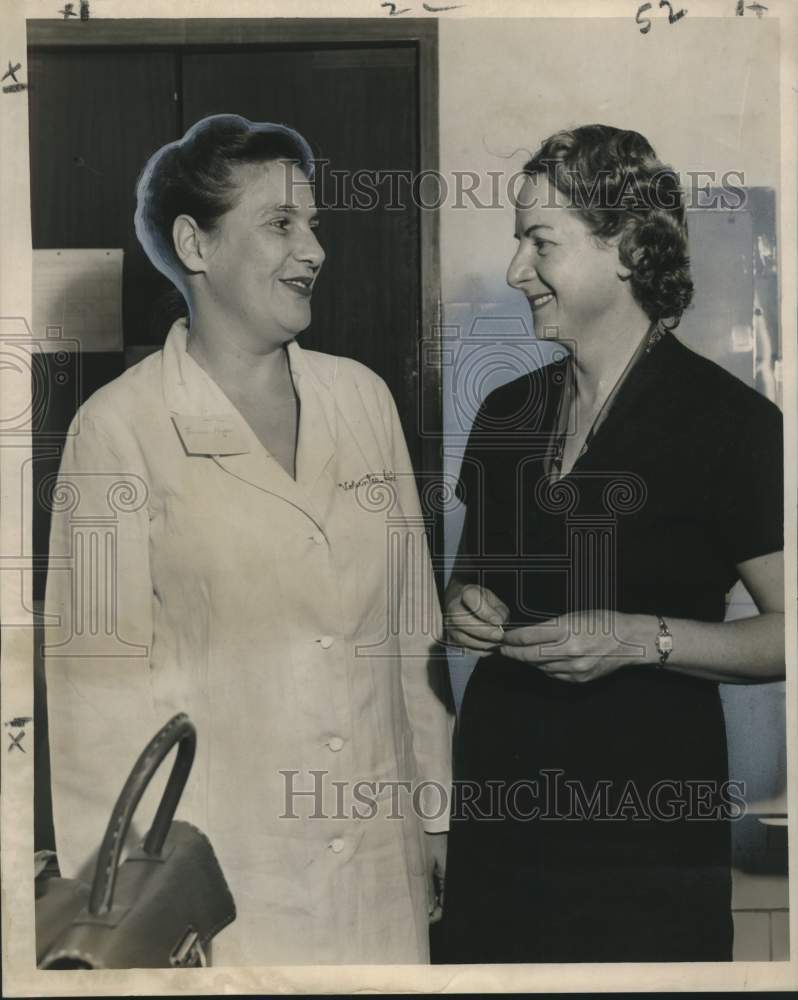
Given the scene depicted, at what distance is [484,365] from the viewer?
284 centimetres

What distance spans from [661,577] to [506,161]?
938 mm

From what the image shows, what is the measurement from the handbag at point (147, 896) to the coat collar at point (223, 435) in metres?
0.53

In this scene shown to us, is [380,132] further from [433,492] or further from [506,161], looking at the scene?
[433,492]

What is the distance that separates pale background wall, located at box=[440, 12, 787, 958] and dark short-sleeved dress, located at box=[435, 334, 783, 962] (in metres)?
0.08

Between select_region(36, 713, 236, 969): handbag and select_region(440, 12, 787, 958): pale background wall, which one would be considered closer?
select_region(36, 713, 236, 969): handbag

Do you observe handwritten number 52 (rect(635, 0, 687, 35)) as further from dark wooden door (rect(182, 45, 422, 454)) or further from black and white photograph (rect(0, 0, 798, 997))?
dark wooden door (rect(182, 45, 422, 454))

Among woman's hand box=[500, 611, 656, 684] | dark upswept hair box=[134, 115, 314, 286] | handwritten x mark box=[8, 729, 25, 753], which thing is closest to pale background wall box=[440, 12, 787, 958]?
woman's hand box=[500, 611, 656, 684]

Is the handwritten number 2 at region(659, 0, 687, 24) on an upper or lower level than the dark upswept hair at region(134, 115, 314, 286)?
upper

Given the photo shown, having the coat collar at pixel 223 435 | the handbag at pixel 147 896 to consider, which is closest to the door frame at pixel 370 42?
the coat collar at pixel 223 435

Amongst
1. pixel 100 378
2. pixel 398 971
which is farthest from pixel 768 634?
pixel 100 378

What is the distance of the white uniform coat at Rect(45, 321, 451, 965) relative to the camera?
2801 millimetres

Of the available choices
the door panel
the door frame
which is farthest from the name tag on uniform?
the door frame
